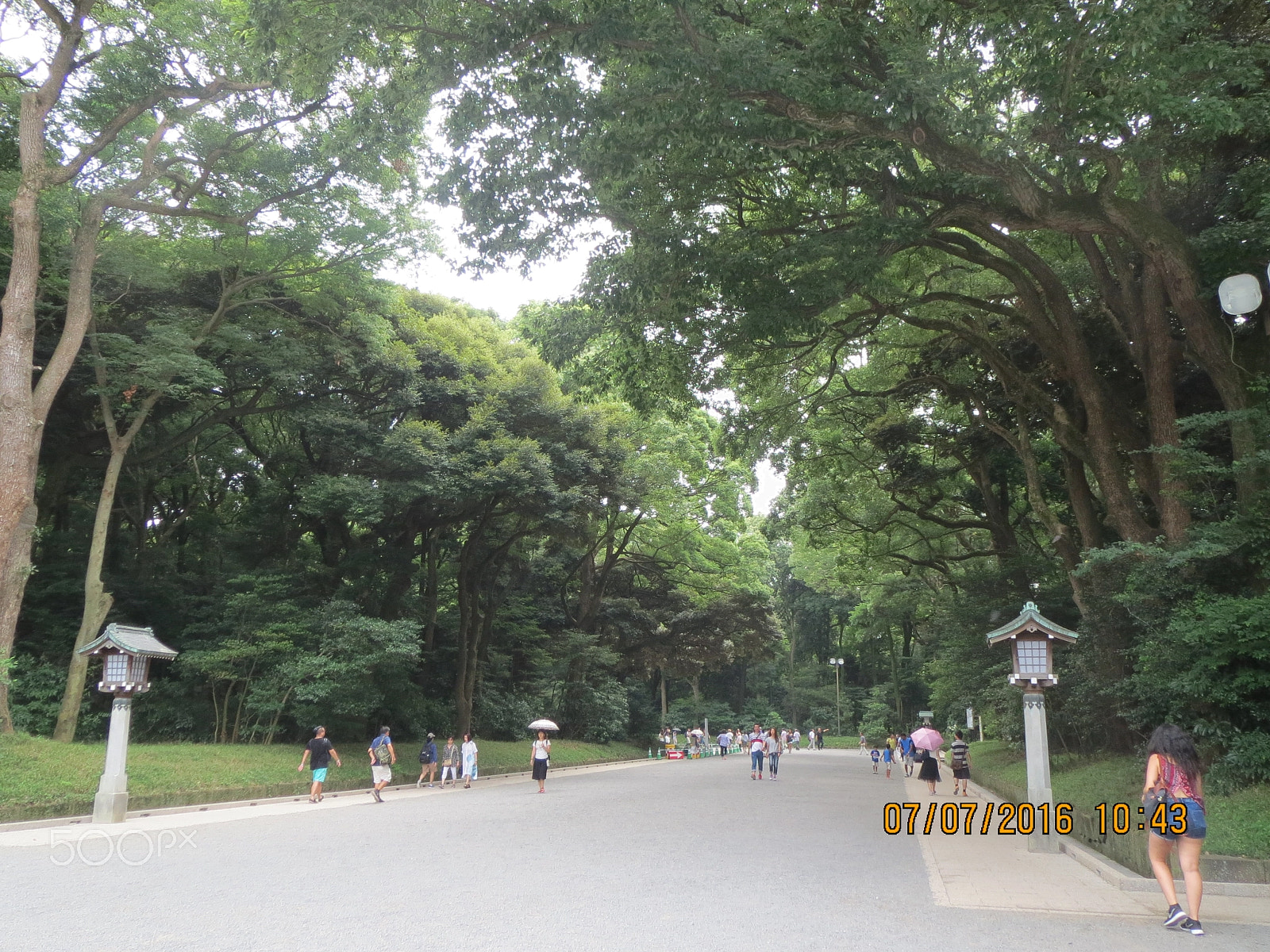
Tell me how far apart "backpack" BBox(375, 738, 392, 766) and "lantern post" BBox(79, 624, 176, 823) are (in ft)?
15.2

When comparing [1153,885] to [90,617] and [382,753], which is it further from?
[90,617]

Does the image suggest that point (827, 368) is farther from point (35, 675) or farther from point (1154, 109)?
point (35, 675)

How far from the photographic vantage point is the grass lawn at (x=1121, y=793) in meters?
8.20

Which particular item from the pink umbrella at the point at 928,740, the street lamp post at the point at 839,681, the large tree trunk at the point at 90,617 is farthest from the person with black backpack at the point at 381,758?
the street lamp post at the point at 839,681

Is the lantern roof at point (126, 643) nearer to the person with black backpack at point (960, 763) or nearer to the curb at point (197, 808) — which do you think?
the curb at point (197, 808)

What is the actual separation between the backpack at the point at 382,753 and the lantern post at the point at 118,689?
4623 mm

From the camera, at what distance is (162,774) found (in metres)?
15.1

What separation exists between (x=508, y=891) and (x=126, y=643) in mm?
8246

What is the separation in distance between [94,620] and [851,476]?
1778 centimetres

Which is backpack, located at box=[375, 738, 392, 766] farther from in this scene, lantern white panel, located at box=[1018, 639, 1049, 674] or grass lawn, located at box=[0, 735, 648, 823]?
lantern white panel, located at box=[1018, 639, 1049, 674]

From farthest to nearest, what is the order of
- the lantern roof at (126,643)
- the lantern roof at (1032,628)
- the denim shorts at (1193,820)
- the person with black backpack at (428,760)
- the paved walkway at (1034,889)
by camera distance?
the person with black backpack at (428,760)
the lantern roof at (126,643)
the lantern roof at (1032,628)
the paved walkway at (1034,889)
the denim shorts at (1193,820)

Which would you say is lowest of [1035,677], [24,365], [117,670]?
[117,670]

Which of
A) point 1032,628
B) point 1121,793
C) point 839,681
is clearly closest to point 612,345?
point 1032,628

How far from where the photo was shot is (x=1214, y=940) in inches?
231
